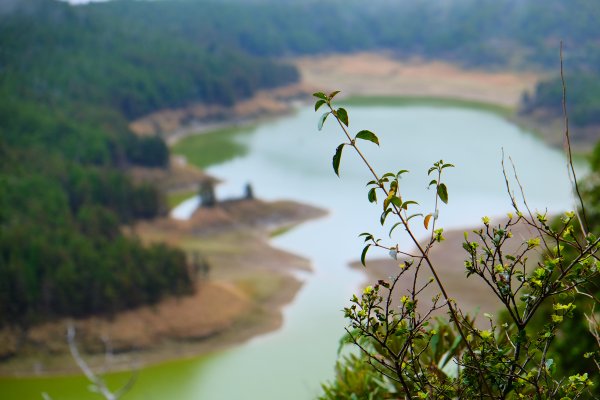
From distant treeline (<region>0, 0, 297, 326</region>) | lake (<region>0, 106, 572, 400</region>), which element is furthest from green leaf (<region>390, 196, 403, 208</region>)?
distant treeline (<region>0, 0, 297, 326</region>)

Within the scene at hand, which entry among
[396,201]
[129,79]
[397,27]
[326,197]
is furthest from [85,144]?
[397,27]

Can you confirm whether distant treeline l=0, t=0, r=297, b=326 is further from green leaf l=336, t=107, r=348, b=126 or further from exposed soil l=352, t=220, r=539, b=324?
green leaf l=336, t=107, r=348, b=126

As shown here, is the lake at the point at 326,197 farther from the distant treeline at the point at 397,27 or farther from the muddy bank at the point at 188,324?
the distant treeline at the point at 397,27

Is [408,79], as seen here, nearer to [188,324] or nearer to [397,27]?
[397,27]

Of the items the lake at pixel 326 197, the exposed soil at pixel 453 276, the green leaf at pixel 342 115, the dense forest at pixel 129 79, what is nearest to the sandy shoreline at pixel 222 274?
the exposed soil at pixel 453 276

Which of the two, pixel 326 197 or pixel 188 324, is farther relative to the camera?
pixel 326 197

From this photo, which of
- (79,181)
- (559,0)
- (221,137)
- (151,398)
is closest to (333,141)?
(221,137)
